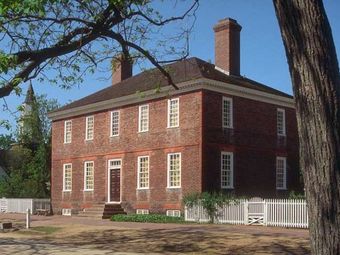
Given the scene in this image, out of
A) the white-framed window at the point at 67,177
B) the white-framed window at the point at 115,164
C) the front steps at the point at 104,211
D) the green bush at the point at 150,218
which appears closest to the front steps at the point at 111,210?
the front steps at the point at 104,211

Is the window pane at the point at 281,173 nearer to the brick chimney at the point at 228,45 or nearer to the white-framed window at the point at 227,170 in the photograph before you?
the white-framed window at the point at 227,170

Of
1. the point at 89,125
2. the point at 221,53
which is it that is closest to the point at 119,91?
the point at 89,125

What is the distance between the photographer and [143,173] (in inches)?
1307

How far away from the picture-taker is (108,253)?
1650cm

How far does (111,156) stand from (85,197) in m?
3.71

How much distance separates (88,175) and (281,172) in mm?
12464

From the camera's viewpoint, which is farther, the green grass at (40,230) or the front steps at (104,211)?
the front steps at (104,211)

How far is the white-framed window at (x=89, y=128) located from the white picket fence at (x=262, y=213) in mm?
11881

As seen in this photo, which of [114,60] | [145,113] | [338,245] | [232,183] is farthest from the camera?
[145,113]

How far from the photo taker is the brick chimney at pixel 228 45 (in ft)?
111

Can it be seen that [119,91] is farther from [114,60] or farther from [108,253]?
[108,253]

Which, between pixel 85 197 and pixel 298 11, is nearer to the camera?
pixel 298 11

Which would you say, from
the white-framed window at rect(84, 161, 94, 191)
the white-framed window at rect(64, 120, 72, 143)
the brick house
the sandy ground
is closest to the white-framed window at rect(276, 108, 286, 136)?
the brick house

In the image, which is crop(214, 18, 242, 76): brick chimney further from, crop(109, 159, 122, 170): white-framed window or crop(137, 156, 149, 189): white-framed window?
crop(109, 159, 122, 170): white-framed window
